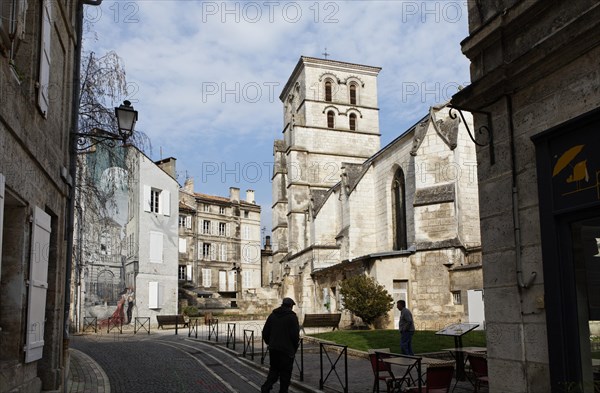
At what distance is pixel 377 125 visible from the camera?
1861 inches

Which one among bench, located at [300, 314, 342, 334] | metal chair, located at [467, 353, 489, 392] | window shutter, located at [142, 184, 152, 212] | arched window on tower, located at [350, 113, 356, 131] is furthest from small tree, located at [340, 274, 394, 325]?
arched window on tower, located at [350, 113, 356, 131]

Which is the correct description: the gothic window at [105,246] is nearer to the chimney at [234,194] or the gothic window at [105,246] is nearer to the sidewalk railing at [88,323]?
the sidewalk railing at [88,323]

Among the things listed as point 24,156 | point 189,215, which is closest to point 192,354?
point 24,156

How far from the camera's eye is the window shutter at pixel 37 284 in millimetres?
6578

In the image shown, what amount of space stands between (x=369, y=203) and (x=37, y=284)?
2452cm

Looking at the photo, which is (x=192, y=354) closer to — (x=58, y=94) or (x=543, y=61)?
(x=58, y=94)

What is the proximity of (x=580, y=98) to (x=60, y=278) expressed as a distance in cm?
755

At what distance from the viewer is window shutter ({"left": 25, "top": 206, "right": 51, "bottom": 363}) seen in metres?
6.58

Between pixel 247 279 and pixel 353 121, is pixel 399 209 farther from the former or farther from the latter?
pixel 247 279

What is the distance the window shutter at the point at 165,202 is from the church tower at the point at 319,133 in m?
10.6

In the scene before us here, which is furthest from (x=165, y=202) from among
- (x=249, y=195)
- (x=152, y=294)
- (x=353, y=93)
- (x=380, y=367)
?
(x=249, y=195)

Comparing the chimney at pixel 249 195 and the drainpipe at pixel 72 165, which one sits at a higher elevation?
the chimney at pixel 249 195

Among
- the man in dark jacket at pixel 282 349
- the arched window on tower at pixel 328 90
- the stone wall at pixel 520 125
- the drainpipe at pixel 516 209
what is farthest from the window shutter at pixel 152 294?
the drainpipe at pixel 516 209

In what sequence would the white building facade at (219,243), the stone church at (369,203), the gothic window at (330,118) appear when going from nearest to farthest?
the stone church at (369,203) → the gothic window at (330,118) → the white building facade at (219,243)
